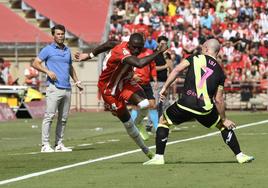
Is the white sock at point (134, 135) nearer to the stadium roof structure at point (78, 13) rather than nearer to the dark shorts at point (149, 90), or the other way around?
the dark shorts at point (149, 90)

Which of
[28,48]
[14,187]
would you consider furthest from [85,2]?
[14,187]

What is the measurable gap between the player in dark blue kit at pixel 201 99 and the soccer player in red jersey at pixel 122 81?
80cm

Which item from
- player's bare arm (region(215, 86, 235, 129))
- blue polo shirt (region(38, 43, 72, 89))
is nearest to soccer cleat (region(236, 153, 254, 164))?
player's bare arm (region(215, 86, 235, 129))

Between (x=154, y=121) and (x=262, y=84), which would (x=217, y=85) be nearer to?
(x=154, y=121)

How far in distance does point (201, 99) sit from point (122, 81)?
216 centimetres

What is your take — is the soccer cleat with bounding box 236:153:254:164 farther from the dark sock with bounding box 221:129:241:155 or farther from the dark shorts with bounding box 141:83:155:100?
the dark shorts with bounding box 141:83:155:100

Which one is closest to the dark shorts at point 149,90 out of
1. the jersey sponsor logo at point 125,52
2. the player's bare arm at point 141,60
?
the jersey sponsor logo at point 125,52

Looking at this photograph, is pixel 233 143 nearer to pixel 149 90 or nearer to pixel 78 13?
pixel 149 90

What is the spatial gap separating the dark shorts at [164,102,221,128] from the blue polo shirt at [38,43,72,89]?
13.5ft

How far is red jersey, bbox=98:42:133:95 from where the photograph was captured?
14.8m

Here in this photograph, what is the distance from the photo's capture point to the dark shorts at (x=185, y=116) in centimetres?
1386

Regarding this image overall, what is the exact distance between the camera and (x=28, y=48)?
36656 mm

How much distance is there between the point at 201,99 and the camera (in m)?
13.8

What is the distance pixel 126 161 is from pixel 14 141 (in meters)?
6.56
